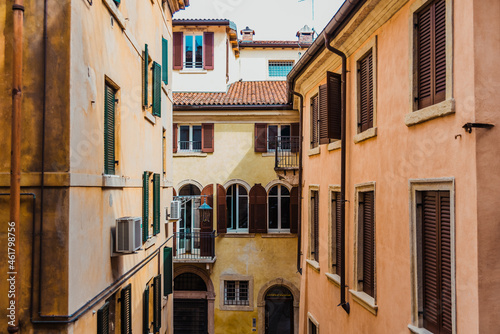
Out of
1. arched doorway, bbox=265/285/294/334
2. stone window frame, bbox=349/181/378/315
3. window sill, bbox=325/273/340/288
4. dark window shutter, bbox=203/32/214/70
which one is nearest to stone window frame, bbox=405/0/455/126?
stone window frame, bbox=349/181/378/315

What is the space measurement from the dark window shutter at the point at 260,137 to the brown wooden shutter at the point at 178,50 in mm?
4829

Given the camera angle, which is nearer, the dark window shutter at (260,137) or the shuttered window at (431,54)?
the shuttered window at (431,54)

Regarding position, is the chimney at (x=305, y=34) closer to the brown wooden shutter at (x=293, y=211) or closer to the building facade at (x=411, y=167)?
the brown wooden shutter at (x=293, y=211)

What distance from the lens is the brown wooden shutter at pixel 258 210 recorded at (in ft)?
64.6

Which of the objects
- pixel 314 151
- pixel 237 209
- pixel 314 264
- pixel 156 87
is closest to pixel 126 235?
pixel 156 87

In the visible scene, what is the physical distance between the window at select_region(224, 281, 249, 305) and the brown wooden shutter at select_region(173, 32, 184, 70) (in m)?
9.63

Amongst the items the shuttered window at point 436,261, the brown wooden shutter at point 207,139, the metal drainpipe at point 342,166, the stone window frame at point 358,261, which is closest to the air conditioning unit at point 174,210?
the brown wooden shutter at point 207,139

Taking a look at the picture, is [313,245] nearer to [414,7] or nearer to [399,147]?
[399,147]

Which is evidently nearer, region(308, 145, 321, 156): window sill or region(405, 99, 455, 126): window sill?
region(405, 99, 455, 126): window sill

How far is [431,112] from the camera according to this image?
19.9 feet

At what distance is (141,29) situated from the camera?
34.3 feet

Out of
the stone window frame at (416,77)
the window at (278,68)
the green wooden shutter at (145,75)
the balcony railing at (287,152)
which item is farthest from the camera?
the window at (278,68)

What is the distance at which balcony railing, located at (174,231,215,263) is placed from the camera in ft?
63.8

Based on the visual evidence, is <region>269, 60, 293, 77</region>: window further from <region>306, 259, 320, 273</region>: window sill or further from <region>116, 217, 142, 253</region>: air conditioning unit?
<region>116, 217, 142, 253</region>: air conditioning unit
